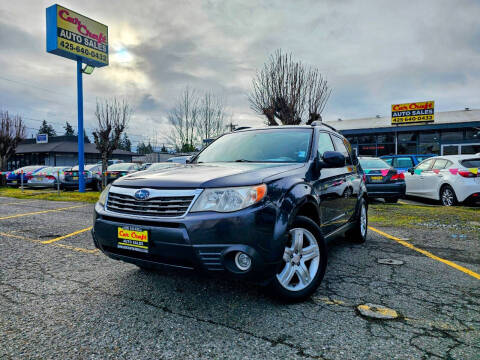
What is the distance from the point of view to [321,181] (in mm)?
3486

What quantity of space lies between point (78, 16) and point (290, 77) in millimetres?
11059

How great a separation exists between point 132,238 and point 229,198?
0.88 meters

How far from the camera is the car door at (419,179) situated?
34.0 feet

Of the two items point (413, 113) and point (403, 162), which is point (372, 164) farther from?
point (413, 113)

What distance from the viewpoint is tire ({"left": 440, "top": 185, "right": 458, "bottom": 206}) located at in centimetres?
917

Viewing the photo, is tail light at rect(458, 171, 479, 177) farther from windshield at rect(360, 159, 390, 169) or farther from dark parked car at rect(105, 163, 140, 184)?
dark parked car at rect(105, 163, 140, 184)

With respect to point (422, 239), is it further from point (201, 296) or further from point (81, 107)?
point (81, 107)

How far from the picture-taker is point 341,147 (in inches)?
191

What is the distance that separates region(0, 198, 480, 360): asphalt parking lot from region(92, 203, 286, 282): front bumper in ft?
1.30

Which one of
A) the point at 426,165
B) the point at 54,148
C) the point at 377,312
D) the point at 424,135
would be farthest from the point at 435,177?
the point at 54,148

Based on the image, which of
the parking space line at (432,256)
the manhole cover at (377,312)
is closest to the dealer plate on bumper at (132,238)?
the manhole cover at (377,312)

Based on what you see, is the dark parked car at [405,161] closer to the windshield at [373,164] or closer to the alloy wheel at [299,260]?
the windshield at [373,164]

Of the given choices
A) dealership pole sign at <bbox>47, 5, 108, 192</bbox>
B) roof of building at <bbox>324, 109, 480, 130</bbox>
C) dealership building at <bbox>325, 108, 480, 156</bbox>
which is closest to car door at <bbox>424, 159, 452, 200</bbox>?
dealership pole sign at <bbox>47, 5, 108, 192</bbox>

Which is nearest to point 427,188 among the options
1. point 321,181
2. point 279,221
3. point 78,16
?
point 321,181
